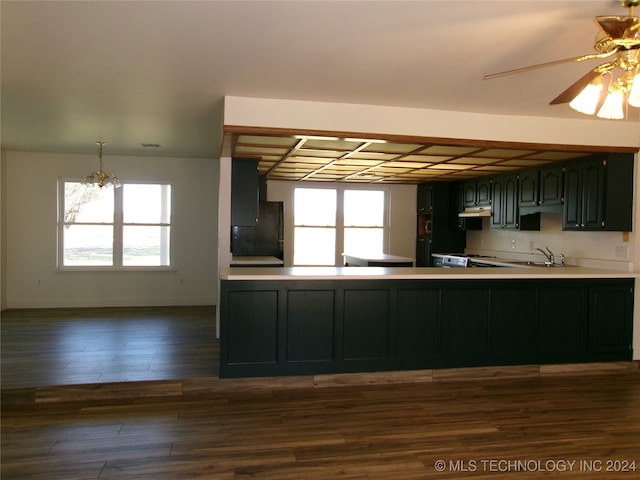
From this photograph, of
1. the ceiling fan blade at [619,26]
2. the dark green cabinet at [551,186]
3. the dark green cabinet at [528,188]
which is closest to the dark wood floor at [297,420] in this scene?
the dark green cabinet at [551,186]

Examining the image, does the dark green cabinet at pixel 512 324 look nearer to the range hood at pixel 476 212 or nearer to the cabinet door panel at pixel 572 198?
the cabinet door panel at pixel 572 198

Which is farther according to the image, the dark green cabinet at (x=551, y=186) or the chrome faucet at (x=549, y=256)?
the chrome faucet at (x=549, y=256)

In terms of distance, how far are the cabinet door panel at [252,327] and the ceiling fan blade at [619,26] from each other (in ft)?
9.38

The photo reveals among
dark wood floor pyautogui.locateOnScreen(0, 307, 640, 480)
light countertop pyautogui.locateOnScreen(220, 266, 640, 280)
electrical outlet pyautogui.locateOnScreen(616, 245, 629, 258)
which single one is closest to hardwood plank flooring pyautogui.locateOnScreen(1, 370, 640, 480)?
dark wood floor pyautogui.locateOnScreen(0, 307, 640, 480)

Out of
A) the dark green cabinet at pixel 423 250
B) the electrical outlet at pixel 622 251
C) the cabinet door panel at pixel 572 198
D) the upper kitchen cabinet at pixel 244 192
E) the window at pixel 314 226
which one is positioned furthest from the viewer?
the window at pixel 314 226

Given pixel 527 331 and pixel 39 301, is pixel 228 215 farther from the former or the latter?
pixel 39 301

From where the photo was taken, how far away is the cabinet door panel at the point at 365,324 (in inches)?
166

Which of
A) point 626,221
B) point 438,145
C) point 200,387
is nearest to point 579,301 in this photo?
point 626,221

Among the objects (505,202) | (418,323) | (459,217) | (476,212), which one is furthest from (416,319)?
(459,217)

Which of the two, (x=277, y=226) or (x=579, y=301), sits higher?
(x=277, y=226)

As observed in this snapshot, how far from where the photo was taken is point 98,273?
759cm

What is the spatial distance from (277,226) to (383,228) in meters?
2.14

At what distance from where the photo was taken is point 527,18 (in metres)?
2.48

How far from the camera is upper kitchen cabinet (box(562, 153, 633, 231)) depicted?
4691mm
